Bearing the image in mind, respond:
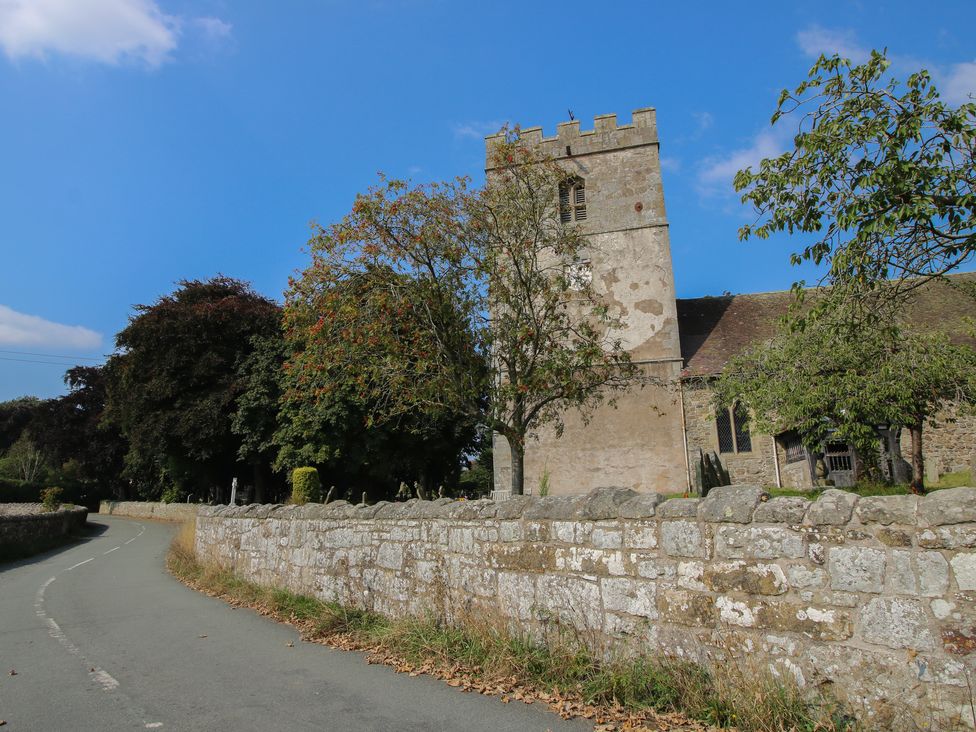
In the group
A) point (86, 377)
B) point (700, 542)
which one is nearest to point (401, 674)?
point (700, 542)

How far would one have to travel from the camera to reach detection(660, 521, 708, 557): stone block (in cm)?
480

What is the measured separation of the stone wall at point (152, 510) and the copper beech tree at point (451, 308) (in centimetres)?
1962

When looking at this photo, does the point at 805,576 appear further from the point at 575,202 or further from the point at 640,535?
the point at 575,202

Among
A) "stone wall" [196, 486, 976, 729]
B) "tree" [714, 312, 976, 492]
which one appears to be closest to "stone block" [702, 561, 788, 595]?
"stone wall" [196, 486, 976, 729]

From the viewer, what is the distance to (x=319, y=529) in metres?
9.28

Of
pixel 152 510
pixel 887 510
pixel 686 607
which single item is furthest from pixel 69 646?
pixel 152 510

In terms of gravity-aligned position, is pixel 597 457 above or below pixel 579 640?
above

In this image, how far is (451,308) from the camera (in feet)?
42.9

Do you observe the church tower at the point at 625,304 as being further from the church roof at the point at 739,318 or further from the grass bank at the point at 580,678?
the grass bank at the point at 580,678

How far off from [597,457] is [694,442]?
141 inches

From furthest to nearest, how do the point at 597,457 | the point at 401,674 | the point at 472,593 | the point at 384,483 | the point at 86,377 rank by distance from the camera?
the point at 86,377 → the point at 384,483 → the point at 597,457 → the point at 472,593 → the point at 401,674

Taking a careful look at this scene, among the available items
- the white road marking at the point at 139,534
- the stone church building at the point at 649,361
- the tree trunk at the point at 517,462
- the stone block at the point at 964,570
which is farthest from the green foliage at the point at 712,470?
the white road marking at the point at 139,534

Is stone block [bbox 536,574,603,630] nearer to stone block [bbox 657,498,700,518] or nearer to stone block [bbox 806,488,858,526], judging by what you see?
stone block [bbox 657,498,700,518]

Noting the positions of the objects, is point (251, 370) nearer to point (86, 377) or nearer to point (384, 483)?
point (384, 483)
